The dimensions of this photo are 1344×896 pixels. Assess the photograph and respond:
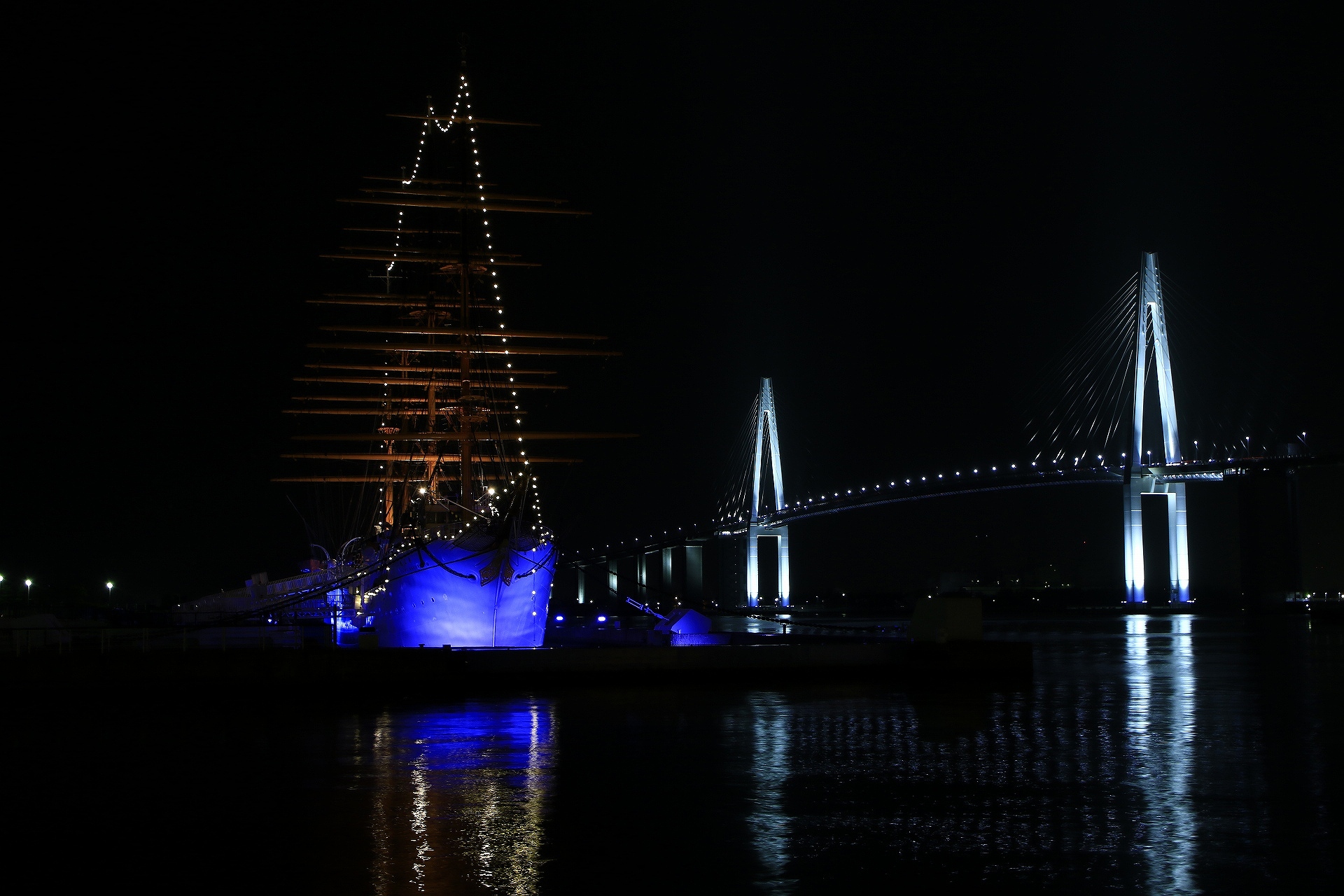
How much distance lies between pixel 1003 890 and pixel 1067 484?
70.3 m

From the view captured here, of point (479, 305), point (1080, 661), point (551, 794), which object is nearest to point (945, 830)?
point (551, 794)

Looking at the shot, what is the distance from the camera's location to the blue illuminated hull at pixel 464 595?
87.4ft

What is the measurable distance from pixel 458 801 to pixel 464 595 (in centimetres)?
1690

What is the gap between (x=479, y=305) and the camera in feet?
109

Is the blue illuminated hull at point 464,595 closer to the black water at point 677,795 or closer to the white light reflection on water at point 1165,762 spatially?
the black water at point 677,795

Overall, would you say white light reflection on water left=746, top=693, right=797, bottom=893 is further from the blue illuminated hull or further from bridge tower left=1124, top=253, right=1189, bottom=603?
bridge tower left=1124, top=253, right=1189, bottom=603

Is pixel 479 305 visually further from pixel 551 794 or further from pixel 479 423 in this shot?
pixel 551 794

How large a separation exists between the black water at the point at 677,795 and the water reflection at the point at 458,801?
3 cm

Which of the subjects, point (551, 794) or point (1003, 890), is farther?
point (551, 794)

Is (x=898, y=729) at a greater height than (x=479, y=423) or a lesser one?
lesser

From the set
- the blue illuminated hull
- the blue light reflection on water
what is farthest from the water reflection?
the blue illuminated hull

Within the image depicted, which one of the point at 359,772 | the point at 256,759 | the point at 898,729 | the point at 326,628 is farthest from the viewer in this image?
the point at 326,628

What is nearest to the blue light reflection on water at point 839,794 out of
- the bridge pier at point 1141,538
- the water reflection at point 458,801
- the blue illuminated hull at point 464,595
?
the water reflection at point 458,801

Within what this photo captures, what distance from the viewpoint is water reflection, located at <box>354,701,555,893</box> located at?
757cm
